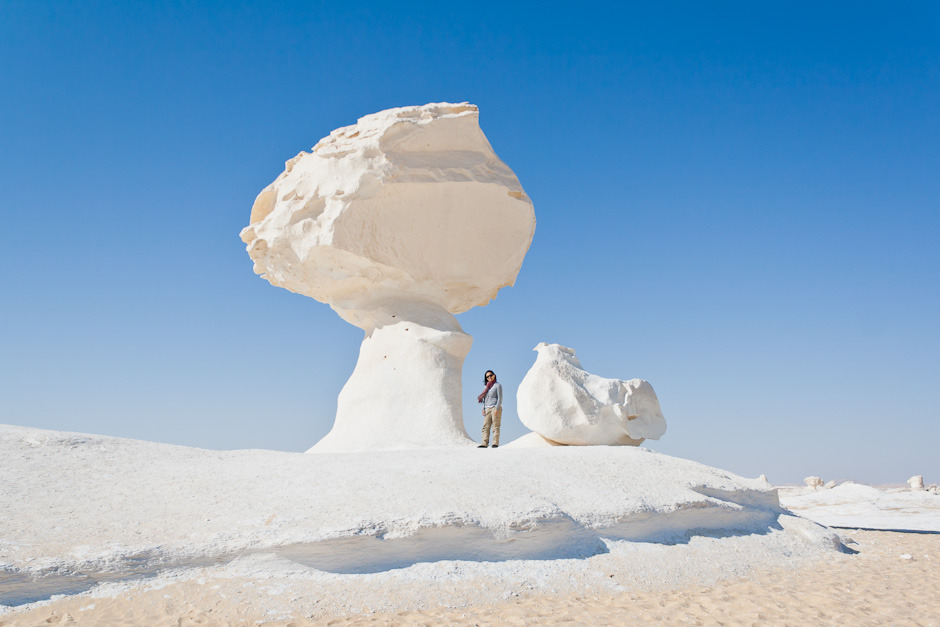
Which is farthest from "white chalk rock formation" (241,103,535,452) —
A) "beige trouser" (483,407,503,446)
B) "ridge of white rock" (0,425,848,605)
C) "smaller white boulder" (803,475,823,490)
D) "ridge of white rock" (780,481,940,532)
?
"smaller white boulder" (803,475,823,490)

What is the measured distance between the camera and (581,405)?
9.86 m

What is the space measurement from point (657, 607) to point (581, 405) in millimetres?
4523

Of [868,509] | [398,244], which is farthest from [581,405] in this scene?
[868,509]

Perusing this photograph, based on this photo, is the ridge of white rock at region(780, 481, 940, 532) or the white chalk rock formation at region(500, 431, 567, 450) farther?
the ridge of white rock at region(780, 481, 940, 532)

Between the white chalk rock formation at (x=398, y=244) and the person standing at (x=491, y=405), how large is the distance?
2.24ft

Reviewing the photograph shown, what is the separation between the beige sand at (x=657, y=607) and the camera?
4691 millimetres

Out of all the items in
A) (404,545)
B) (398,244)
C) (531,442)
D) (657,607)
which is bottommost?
(657,607)

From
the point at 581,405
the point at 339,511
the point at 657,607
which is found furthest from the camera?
the point at 581,405

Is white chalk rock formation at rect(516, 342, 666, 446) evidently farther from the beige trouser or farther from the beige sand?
the beige sand

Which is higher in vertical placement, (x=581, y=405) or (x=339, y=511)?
(x=581, y=405)

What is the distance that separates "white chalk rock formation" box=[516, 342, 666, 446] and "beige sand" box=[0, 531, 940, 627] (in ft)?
10.9

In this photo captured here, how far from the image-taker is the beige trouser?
9953 millimetres

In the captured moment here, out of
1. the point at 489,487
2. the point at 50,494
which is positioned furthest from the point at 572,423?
the point at 50,494

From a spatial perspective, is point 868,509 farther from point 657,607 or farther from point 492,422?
point 657,607
